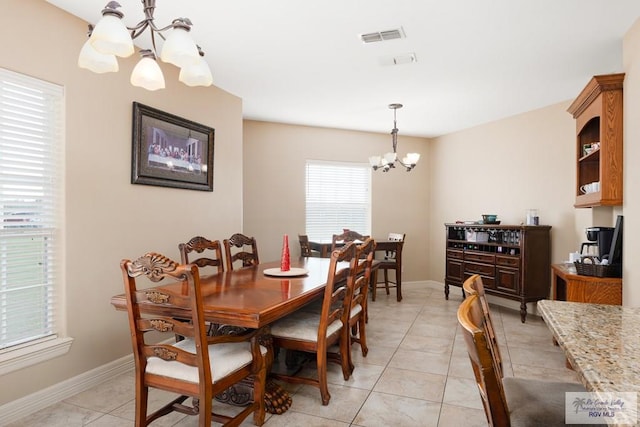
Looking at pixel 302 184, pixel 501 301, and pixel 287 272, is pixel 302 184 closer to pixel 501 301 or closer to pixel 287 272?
pixel 287 272

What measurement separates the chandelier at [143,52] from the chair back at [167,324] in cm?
84

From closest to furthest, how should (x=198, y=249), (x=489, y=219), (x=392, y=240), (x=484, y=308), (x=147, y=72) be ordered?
(x=484, y=308) < (x=147, y=72) < (x=198, y=249) < (x=489, y=219) < (x=392, y=240)

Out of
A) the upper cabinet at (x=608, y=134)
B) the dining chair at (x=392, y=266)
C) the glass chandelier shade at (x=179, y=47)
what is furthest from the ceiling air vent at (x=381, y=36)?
the dining chair at (x=392, y=266)

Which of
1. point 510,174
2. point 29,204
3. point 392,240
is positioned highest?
point 510,174

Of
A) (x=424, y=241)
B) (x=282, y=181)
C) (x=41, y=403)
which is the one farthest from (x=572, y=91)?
(x=41, y=403)

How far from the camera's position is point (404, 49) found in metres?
3.14

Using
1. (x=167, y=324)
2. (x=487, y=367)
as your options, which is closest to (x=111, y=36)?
(x=167, y=324)

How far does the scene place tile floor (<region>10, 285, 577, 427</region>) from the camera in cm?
228

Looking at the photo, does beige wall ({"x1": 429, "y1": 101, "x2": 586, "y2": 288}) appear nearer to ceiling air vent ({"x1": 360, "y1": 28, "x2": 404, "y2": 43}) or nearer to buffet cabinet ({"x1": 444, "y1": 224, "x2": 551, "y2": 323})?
buffet cabinet ({"x1": 444, "y1": 224, "x2": 551, "y2": 323})

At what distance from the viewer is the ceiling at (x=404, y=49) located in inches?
100

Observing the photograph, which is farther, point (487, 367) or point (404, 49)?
point (404, 49)

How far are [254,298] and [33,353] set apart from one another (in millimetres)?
1476

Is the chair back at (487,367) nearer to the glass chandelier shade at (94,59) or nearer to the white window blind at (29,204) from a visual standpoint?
the glass chandelier shade at (94,59)

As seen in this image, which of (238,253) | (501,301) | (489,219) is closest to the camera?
(238,253)
